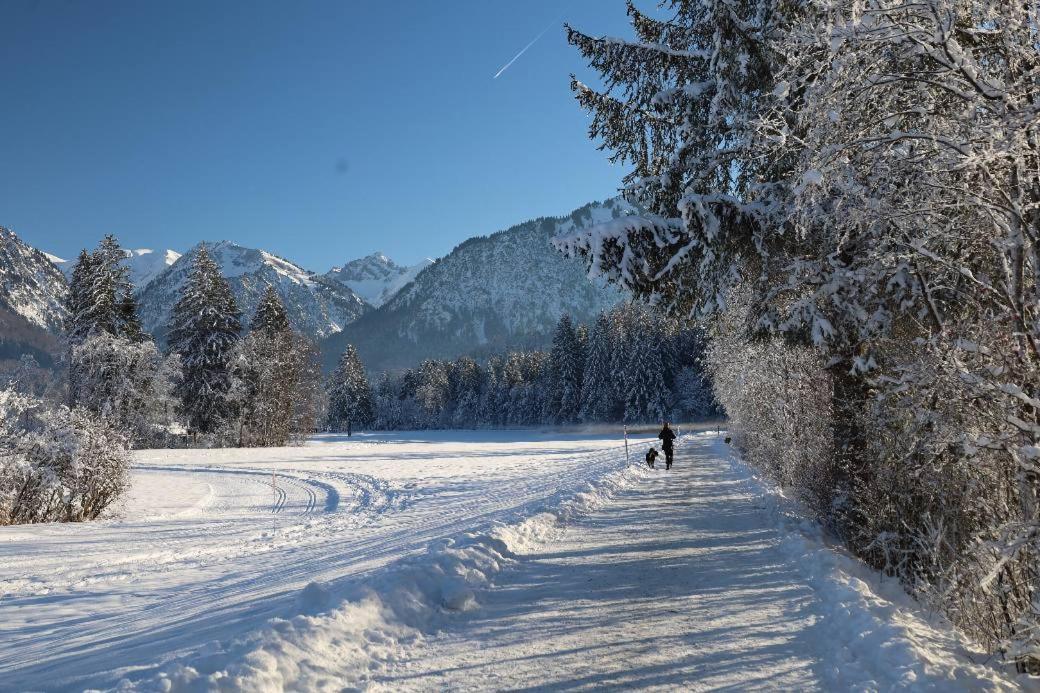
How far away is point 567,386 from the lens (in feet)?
256

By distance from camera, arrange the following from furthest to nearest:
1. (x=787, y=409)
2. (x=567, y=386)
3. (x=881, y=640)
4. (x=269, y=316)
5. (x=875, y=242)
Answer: (x=567, y=386)
(x=269, y=316)
(x=787, y=409)
(x=875, y=242)
(x=881, y=640)

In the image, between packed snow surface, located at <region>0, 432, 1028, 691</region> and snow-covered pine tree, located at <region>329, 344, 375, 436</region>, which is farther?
snow-covered pine tree, located at <region>329, 344, 375, 436</region>

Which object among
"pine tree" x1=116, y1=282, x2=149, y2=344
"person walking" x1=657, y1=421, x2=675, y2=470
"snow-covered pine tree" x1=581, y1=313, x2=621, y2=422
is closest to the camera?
"person walking" x1=657, y1=421, x2=675, y2=470

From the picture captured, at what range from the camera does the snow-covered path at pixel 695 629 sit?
391 cm

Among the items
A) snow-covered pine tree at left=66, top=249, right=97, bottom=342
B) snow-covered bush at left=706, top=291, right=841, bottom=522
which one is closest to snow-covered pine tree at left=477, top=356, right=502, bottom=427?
snow-covered pine tree at left=66, top=249, right=97, bottom=342

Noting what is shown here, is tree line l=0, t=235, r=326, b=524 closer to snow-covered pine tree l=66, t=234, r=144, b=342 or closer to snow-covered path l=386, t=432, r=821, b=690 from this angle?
snow-covered pine tree l=66, t=234, r=144, b=342

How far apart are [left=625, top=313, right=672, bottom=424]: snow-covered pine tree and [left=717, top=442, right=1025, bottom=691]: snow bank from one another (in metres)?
62.7

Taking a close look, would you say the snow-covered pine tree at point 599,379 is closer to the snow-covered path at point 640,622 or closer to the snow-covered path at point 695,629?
the snow-covered path at point 640,622

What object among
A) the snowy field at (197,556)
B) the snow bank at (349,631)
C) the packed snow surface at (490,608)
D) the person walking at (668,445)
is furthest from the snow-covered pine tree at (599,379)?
the snow bank at (349,631)

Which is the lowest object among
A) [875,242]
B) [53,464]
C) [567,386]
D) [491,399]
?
[53,464]

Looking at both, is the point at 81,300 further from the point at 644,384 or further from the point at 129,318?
the point at 644,384

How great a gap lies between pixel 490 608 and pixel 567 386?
73.0 m

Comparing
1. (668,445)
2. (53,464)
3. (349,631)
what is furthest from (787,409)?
(53,464)

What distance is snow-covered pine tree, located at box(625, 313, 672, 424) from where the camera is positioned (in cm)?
6850
